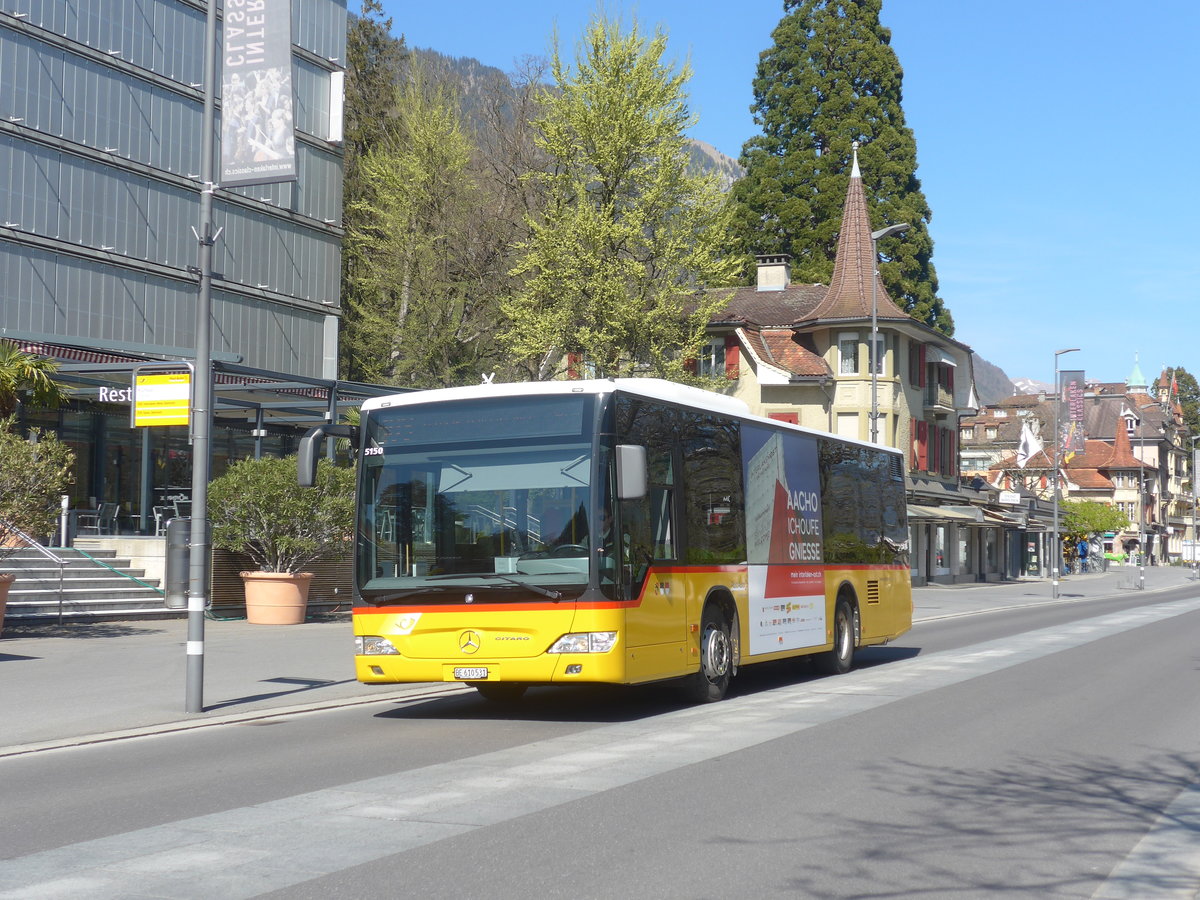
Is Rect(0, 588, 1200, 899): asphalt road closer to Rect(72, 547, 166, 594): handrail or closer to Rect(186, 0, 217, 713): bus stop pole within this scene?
Rect(186, 0, 217, 713): bus stop pole

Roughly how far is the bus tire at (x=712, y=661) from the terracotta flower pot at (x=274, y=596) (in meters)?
12.2

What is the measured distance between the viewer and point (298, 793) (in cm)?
906

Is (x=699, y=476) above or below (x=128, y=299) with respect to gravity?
below

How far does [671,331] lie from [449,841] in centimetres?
3187

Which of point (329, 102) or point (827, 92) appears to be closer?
point (329, 102)

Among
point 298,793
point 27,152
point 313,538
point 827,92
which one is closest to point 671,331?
point 313,538

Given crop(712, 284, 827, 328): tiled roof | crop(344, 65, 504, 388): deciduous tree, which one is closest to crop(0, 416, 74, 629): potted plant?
crop(344, 65, 504, 388): deciduous tree

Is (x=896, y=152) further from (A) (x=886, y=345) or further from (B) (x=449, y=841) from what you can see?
(B) (x=449, y=841)

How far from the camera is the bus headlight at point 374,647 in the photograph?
43.1ft

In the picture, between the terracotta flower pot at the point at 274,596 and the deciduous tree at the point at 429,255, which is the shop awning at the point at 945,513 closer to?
the deciduous tree at the point at 429,255

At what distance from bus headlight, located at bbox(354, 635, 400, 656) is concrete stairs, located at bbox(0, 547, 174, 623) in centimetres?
1147

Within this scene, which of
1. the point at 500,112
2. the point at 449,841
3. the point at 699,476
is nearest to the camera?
the point at 449,841

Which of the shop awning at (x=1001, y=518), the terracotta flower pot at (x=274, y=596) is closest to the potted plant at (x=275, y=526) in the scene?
the terracotta flower pot at (x=274, y=596)

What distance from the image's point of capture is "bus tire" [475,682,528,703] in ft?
49.6
